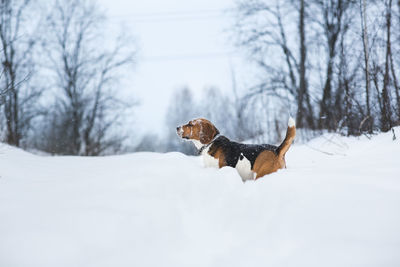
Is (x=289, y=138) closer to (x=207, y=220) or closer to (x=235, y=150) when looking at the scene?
(x=235, y=150)

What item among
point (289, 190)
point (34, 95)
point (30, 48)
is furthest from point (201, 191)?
→ point (30, 48)

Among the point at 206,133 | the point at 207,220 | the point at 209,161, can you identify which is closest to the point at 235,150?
the point at 209,161

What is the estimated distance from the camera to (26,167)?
3172mm

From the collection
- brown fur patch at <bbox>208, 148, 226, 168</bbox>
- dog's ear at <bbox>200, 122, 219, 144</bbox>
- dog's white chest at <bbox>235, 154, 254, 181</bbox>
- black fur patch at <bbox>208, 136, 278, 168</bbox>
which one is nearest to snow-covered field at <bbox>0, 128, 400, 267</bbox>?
dog's white chest at <bbox>235, 154, 254, 181</bbox>

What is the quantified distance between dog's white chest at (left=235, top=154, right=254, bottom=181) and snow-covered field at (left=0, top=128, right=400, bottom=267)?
37cm

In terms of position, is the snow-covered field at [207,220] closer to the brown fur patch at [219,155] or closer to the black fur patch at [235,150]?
the black fur patch at [235,150]

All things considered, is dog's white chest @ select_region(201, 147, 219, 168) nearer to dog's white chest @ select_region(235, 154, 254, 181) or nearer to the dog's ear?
the dog's ear

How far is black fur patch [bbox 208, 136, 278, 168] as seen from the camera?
3065mm

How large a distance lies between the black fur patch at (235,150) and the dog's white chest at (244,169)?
4 cm

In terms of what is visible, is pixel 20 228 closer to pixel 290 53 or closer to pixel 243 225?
pixel 243 225

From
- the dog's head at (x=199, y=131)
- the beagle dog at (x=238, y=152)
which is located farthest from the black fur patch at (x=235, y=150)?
the dog's head at (x=199, y=131)

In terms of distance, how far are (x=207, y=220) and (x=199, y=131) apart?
1.62 m

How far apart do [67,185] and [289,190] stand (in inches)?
76.0

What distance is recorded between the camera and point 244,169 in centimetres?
304
